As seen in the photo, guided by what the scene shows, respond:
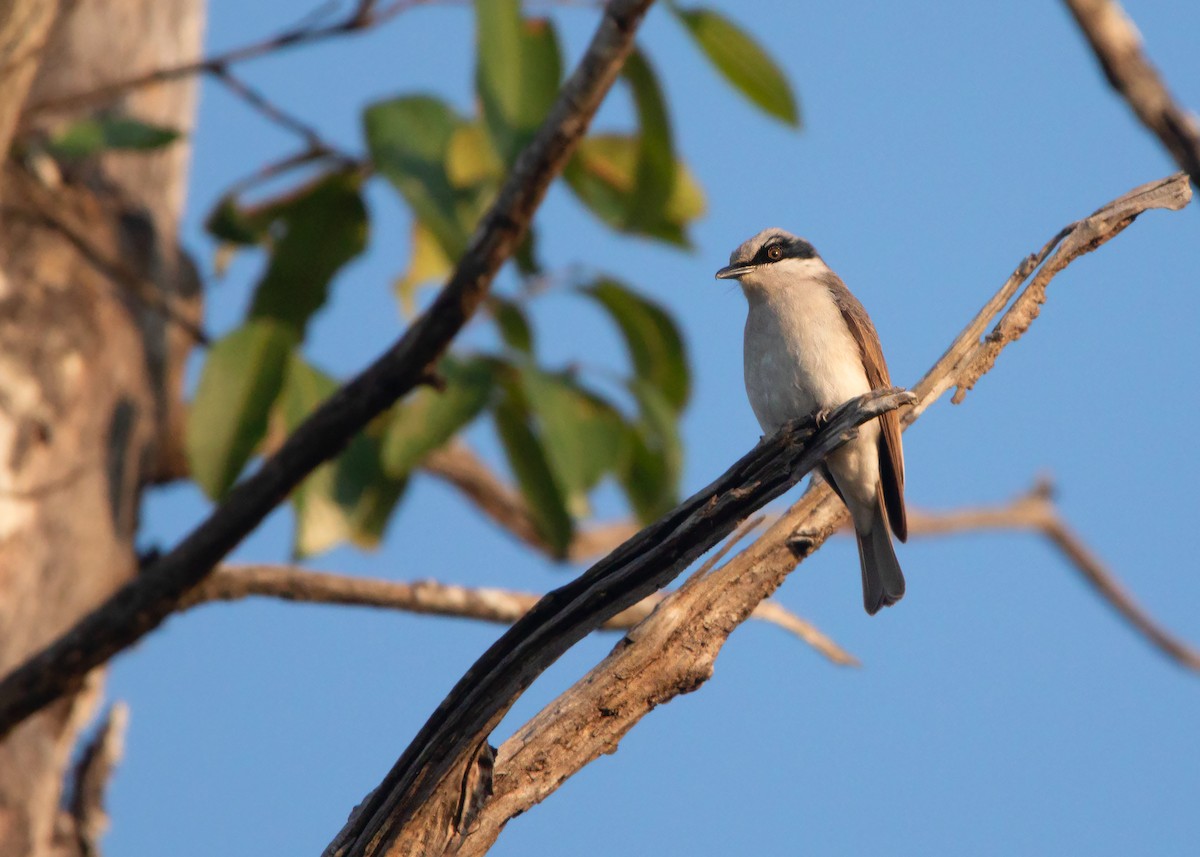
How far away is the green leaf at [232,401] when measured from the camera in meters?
5.34

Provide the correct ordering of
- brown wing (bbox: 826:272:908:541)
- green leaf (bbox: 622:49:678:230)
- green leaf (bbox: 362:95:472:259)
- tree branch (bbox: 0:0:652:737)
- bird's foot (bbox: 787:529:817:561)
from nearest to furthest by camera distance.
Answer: bird's foot (bbox: 787:529:817:561) < tree branch (bbox: 0:0:652:737) < brown wing (bbox: 826:272:908:541) < green leaf (bbox: 362:95:472:259) < green leaf (bbox: 622:49:678:230)

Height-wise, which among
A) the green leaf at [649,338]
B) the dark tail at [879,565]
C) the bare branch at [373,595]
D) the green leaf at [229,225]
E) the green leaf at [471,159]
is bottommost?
the dark tail at [879,565]

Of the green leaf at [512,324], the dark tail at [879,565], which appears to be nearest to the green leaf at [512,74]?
the green leaf at [512,324]

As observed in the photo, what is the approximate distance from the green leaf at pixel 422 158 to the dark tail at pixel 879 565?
1.89 m

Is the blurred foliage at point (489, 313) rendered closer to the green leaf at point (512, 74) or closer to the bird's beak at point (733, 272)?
the green leaf at point (512, 74)

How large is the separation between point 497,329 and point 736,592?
3339 mm

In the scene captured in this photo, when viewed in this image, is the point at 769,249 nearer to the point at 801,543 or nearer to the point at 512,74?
the point at 512,74

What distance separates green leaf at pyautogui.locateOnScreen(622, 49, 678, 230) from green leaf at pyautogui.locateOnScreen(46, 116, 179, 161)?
1867mm

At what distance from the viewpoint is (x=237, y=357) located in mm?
5465

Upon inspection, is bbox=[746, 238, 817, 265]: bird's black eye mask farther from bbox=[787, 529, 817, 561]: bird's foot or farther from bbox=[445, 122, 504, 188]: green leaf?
bbox=[787, 529, 817, 561]: bird's foot

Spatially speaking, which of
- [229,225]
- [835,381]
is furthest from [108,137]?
[835,381]

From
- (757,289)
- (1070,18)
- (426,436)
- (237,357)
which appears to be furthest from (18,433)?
(1070,18)

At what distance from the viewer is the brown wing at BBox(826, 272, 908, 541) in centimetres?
432

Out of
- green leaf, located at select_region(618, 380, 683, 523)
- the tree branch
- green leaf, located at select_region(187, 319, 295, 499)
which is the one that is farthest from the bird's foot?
green leaf, located at select_region(187, 319, 295, 499)
